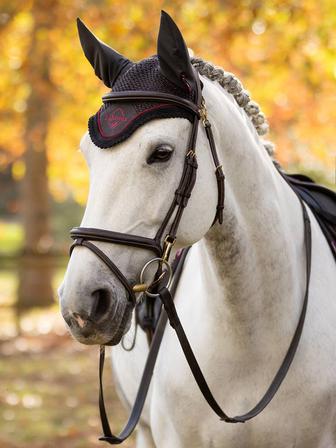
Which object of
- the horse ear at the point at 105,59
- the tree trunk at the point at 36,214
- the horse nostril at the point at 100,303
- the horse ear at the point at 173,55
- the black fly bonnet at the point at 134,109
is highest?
the tree trunk at the point at 36,214

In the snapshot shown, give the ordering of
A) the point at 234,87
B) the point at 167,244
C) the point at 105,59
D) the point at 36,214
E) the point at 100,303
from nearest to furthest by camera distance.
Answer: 1. the point at 100,303
2. the point at 167,244
3. the point at 105,59
4. the point at 234,87
5. the point at 36,214

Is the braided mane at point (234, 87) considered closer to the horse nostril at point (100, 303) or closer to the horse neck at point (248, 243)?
the horse neck at point (248, 243)

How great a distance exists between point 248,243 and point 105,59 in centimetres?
89

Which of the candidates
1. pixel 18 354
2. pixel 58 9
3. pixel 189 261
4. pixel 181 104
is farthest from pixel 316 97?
pixel 181 104

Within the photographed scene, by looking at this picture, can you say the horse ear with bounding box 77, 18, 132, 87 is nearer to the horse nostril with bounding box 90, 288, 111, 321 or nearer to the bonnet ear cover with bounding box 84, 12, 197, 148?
the bonnet ear cover with bounding box 84, 12, 197, 148

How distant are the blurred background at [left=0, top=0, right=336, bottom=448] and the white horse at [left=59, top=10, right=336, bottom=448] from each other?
3365mm

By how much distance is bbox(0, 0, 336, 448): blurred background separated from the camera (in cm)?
743

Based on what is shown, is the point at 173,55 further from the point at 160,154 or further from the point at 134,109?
the point at 160,154

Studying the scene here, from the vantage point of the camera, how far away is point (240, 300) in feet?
8.96

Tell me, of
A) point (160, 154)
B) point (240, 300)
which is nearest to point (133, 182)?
point (160, 154)

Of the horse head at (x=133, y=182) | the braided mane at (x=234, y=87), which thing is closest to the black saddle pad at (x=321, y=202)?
the braided mane at (x=234, y=87)

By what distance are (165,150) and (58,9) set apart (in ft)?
21.9

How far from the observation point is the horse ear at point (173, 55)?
2297mm

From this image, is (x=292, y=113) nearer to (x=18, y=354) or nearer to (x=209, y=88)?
(x=18, y=354)
